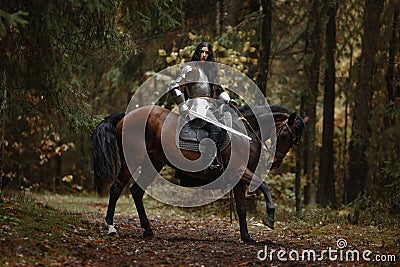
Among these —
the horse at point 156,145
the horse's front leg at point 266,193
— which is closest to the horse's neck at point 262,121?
the horse at point 156,145

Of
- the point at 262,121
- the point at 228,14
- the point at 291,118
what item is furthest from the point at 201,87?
the point at 228,14

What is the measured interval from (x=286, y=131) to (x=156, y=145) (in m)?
2.18

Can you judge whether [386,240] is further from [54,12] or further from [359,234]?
[54,12]

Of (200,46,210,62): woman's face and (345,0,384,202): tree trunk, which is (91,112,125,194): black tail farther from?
(345,0,384,202): tree trunk

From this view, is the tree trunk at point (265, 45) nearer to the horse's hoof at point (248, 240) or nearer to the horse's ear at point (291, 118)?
the horse's ear at point (291, 118)

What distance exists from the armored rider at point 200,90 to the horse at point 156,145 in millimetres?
315

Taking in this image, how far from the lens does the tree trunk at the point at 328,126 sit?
16.9m

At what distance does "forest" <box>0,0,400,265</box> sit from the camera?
9289 millimetres

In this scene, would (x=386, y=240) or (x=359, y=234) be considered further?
(x=359, y=234)

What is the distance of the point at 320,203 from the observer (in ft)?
57.5

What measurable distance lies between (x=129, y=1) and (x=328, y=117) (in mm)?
8971

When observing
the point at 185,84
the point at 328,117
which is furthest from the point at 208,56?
the point at 328,117

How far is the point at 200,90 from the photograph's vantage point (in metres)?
10.7

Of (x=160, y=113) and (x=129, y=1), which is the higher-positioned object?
(x=129, y=1)
